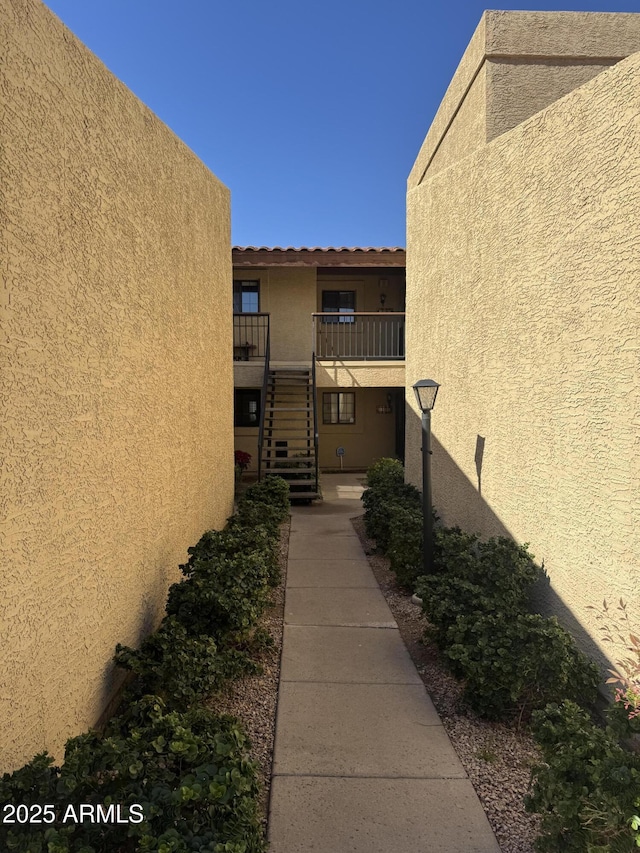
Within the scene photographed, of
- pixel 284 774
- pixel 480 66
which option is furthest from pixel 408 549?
pixel 480 66

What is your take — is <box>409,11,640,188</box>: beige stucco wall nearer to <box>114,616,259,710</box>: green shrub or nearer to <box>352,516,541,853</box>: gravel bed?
<box>352,516,541,853</box>: gravel bed

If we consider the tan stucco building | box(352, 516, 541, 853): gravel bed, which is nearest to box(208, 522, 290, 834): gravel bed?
box(352, 516, 541, 853): gravel bed

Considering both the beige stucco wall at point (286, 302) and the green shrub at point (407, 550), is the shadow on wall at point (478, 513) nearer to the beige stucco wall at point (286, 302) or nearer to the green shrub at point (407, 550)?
the green shrub at point (407, 550)

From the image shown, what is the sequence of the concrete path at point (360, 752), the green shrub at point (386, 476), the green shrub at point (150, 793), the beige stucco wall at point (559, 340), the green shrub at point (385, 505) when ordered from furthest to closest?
the green shrub at point (386, 476)
the green shrub at point (385, 505)
the beige stucco wall at point (559, 340)
the concrete path at point (360, 752)
the green shrub at point (150, 793)

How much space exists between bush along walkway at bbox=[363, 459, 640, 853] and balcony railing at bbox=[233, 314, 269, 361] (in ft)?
27.6

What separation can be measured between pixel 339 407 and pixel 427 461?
986 centimetres

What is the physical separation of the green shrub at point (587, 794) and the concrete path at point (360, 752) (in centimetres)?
42

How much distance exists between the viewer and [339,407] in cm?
1490

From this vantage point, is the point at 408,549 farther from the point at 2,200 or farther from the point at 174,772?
the point at 2,200

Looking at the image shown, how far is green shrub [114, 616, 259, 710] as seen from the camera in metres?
3.05

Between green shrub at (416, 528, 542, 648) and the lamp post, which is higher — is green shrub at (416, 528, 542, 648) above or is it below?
below

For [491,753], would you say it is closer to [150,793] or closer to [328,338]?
[150,793]

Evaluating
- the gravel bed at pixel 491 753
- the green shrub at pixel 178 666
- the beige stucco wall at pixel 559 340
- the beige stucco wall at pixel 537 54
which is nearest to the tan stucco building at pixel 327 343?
the beige stucco wall at pixel 559 340

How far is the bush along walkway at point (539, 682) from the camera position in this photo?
193cm
